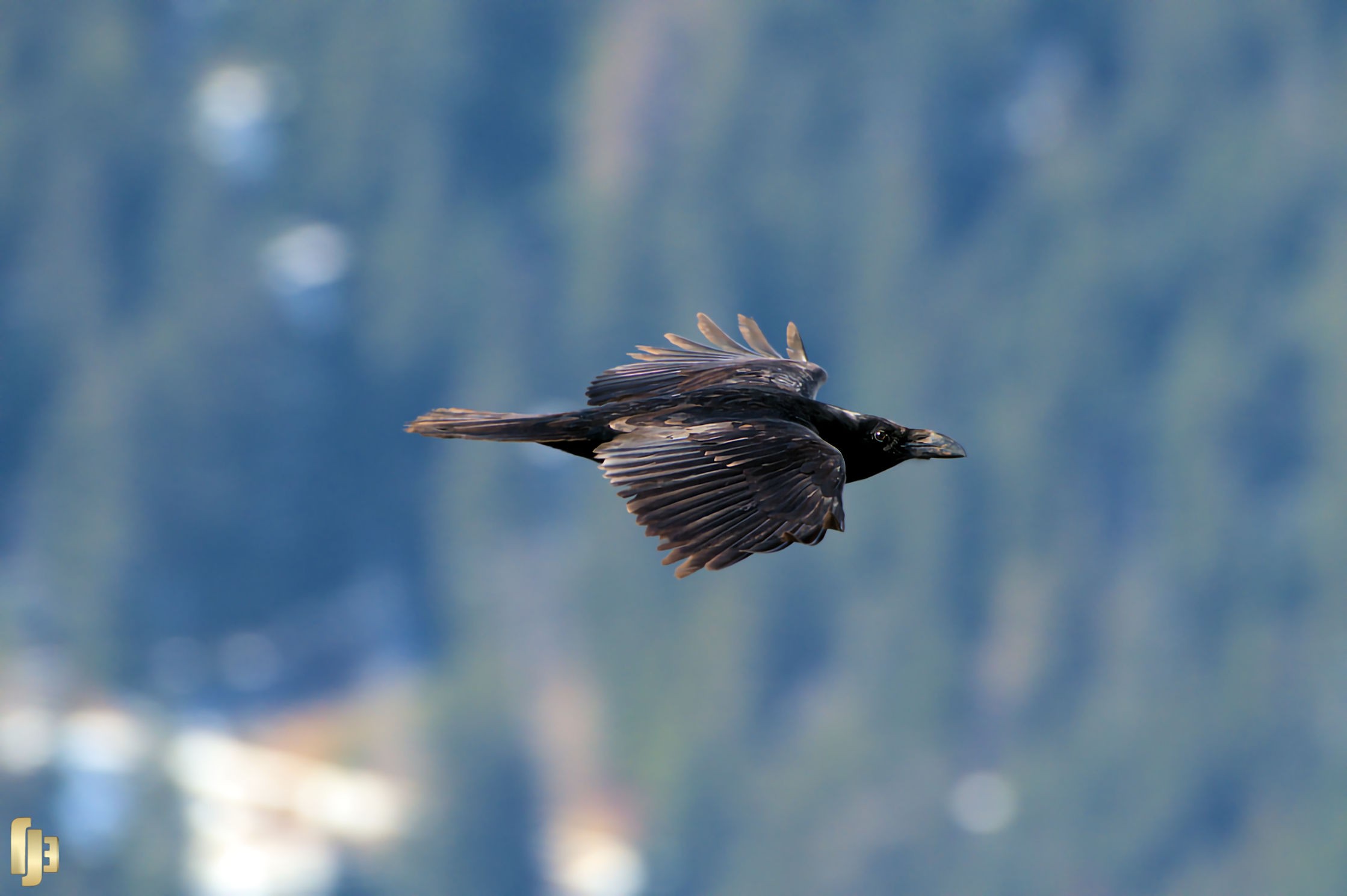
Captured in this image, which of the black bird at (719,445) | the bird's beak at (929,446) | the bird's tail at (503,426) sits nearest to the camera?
the black bird at (719,445)

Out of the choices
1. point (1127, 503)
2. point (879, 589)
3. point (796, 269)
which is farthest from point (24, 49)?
point (1127, 503)

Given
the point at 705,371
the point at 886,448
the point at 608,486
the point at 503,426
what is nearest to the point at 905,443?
the point at 886,448

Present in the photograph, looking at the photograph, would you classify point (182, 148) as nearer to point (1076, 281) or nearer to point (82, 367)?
point (82, 367)

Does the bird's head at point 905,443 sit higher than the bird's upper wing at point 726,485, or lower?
higher

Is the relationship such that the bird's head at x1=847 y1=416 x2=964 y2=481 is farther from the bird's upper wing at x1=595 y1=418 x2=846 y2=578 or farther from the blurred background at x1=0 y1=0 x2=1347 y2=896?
the blurred background at x1=0 y1=0 x2=1347 y2=896

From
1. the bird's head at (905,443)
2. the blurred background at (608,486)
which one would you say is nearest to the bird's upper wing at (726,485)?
the bird's head at (905,443)

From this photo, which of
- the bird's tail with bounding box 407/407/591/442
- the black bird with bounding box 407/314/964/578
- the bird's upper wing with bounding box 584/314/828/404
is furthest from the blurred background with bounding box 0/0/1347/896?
the bird's tail with bounding box 407/407/591/442

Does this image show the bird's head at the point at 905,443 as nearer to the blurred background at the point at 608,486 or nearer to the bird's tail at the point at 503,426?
the bird's tail at the point at 503,426

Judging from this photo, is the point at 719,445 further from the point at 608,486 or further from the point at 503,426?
the point at 608,486
